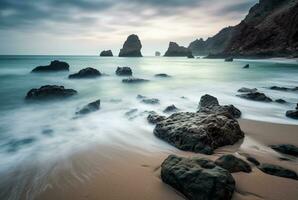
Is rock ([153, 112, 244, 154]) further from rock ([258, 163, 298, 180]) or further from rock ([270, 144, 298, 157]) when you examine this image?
rock ([258, 163, 298, 180])

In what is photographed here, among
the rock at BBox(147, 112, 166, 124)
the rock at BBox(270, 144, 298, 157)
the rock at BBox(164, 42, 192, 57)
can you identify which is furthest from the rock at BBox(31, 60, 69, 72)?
the rock at BBox(164, 42, 192, 57)

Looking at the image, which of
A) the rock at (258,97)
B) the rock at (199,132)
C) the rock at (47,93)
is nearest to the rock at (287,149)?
the rock at (199,132)

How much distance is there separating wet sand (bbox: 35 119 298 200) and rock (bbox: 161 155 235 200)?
0.56 ft

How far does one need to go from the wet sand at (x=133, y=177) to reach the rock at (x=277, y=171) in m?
0.11

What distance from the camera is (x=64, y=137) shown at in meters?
6.77

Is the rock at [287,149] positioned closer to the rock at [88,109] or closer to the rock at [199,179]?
the rock at [199,179]

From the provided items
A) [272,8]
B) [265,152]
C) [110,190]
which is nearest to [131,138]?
[110,190]

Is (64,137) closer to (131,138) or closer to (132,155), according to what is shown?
(131,138)

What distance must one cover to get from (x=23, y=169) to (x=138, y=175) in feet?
7.73

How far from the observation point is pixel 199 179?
3590 millimetres

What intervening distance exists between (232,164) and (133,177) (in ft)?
5.89

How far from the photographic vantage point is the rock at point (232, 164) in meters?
4.36

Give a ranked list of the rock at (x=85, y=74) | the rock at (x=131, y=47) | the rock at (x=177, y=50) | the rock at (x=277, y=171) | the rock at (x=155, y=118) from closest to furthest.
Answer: the rock at (x=277, y=171), the rock at (x=155, y=118), the rock at (x=85, y=74), the rock at (x=131, y=47), the rock at (x=177, y=50)

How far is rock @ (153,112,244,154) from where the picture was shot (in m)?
5.45
